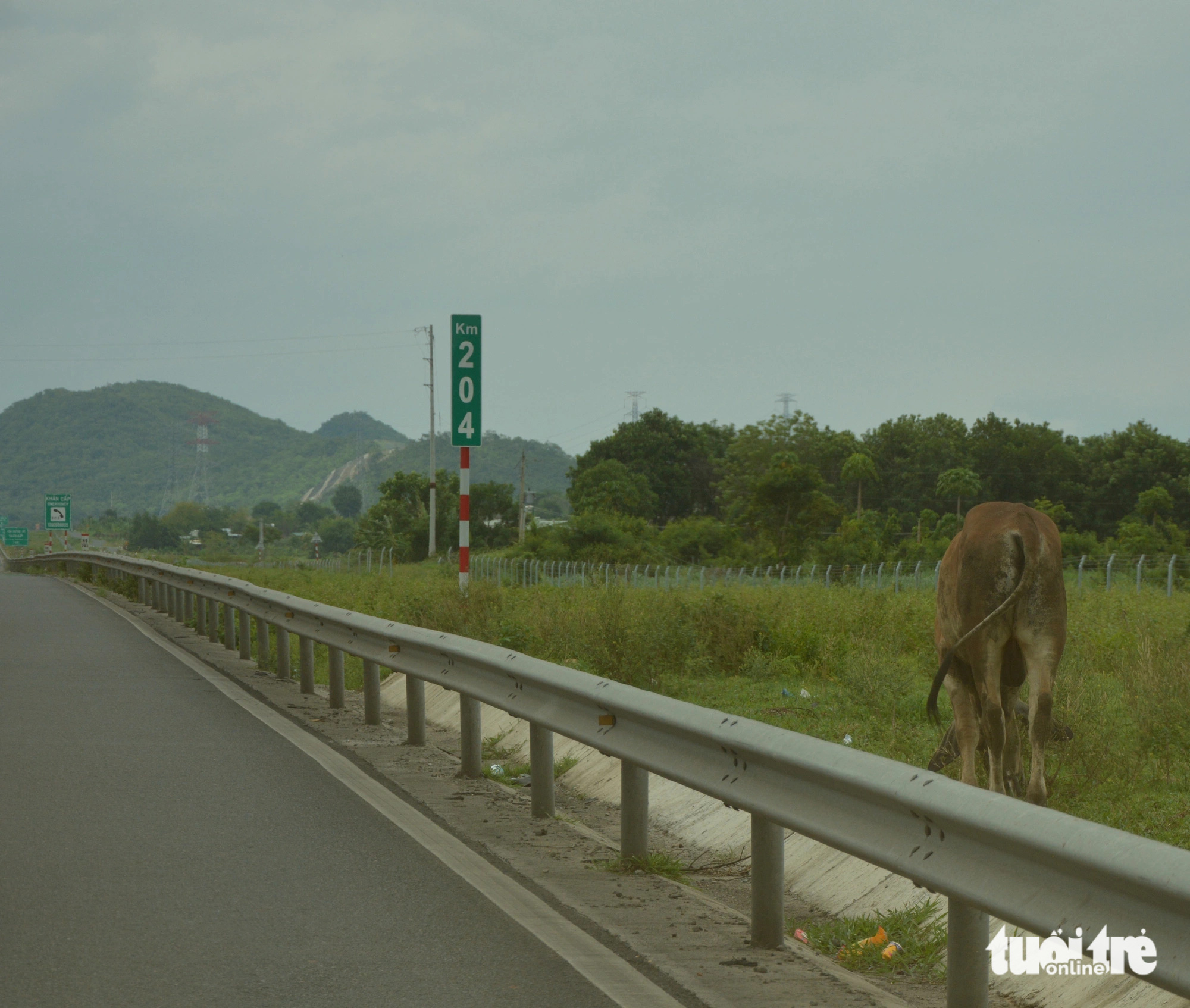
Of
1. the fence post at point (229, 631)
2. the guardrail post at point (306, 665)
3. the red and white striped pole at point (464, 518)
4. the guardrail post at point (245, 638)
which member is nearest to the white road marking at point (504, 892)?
the guardrail post at point (306, 665)

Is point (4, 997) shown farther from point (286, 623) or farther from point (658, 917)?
point (286, 623)

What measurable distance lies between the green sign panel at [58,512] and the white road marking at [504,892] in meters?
57.9

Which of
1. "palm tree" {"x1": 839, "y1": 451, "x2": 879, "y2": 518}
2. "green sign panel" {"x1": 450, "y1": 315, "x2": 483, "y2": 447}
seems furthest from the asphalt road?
"palm tree" {"x1": 839, "y1": 451, "x2": 879, "y2": 518}

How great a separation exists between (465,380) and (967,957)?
1693 centimetres

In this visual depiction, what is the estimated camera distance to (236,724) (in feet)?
35.2

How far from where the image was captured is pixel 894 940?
555 centimetres

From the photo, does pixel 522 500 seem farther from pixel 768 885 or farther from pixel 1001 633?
pixel 768 885

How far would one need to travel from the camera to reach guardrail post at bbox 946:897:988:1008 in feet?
13.5

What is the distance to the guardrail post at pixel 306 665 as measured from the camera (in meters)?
12.6

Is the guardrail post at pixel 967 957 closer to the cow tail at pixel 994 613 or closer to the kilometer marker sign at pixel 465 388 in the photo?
the cow tail at pixel 994 613

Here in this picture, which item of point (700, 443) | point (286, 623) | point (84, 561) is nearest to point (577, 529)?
point (84, 561)

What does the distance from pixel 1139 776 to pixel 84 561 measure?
34.3m

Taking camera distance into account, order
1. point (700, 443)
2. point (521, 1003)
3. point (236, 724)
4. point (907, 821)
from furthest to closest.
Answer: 1. point (700, 443)
2. point (236, 724)
3. point (521, 1003)
4. point (907, 821)

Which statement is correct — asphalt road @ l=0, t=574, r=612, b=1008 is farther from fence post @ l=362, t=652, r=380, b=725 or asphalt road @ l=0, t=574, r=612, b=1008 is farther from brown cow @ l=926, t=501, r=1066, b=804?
brown cow @ l=926, t=501, r=1066, b=804
